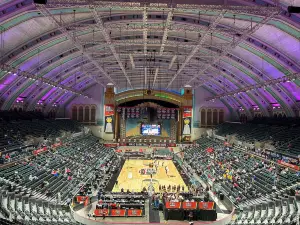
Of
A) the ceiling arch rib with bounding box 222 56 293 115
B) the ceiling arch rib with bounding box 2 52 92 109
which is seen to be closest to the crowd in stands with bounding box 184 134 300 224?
the ceiling arch rib with bounding box 222 56 293 115

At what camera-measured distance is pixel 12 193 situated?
16766 millimetres

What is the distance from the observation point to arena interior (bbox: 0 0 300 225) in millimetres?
16922

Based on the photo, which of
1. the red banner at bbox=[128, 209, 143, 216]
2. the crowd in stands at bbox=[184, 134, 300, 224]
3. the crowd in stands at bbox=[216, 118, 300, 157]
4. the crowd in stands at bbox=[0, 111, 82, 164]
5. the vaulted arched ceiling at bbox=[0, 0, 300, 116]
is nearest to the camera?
the vaulted arched ceiling at bbox=[0, 0, 300, 116]

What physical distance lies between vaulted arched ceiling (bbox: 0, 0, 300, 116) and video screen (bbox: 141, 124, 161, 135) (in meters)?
12.2

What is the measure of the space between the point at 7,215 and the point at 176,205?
34.3 ft

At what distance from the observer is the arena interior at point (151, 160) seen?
1692 cm

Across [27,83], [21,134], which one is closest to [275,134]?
[21,134]

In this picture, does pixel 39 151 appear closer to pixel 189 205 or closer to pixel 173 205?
pixel 173 205

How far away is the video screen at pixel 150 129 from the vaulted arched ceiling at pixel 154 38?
40.0ft

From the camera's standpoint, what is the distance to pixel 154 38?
2677 cm

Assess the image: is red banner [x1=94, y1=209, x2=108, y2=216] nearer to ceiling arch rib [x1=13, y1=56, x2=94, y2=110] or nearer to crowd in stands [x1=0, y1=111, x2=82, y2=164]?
crowd in stands [x1=0, y1=111, x2=82, y2=164]

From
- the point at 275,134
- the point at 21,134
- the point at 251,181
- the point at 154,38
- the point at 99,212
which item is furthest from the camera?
the point at 275,134

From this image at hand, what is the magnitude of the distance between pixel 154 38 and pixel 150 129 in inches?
898

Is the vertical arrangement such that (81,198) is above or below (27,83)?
below
